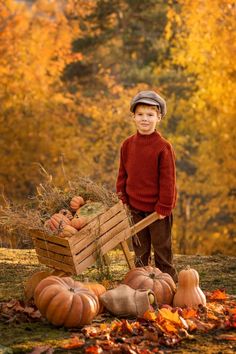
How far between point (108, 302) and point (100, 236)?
0.63 m

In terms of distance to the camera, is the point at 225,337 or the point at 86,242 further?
the point at 86,242

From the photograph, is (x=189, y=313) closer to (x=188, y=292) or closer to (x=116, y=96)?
(x=188, y=292)

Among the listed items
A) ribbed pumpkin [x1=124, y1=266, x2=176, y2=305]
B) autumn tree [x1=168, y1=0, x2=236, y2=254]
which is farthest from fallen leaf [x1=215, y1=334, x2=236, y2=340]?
autumn tree [x1=168, y1=0, x2=236, y2=254]

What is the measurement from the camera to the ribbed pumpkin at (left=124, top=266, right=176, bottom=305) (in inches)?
201

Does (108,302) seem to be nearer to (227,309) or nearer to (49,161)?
(227,309)

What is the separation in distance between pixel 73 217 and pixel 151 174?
798 mm

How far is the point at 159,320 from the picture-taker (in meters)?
4.48

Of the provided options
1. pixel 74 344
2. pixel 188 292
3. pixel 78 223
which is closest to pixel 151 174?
pixel 78 223

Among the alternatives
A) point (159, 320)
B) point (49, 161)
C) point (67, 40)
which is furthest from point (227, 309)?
point (67, 40)

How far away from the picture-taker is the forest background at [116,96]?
14852mm

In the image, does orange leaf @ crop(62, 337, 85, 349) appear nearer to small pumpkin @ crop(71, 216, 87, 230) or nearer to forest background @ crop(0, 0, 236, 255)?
small pumpkin @ crop(71, 216, 87, 230)

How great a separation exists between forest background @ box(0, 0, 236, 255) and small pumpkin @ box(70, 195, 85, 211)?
652cm

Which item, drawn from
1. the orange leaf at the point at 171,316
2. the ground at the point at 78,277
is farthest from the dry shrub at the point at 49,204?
the orange leaf at the point at 171,316

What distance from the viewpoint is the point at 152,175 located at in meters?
5.76
